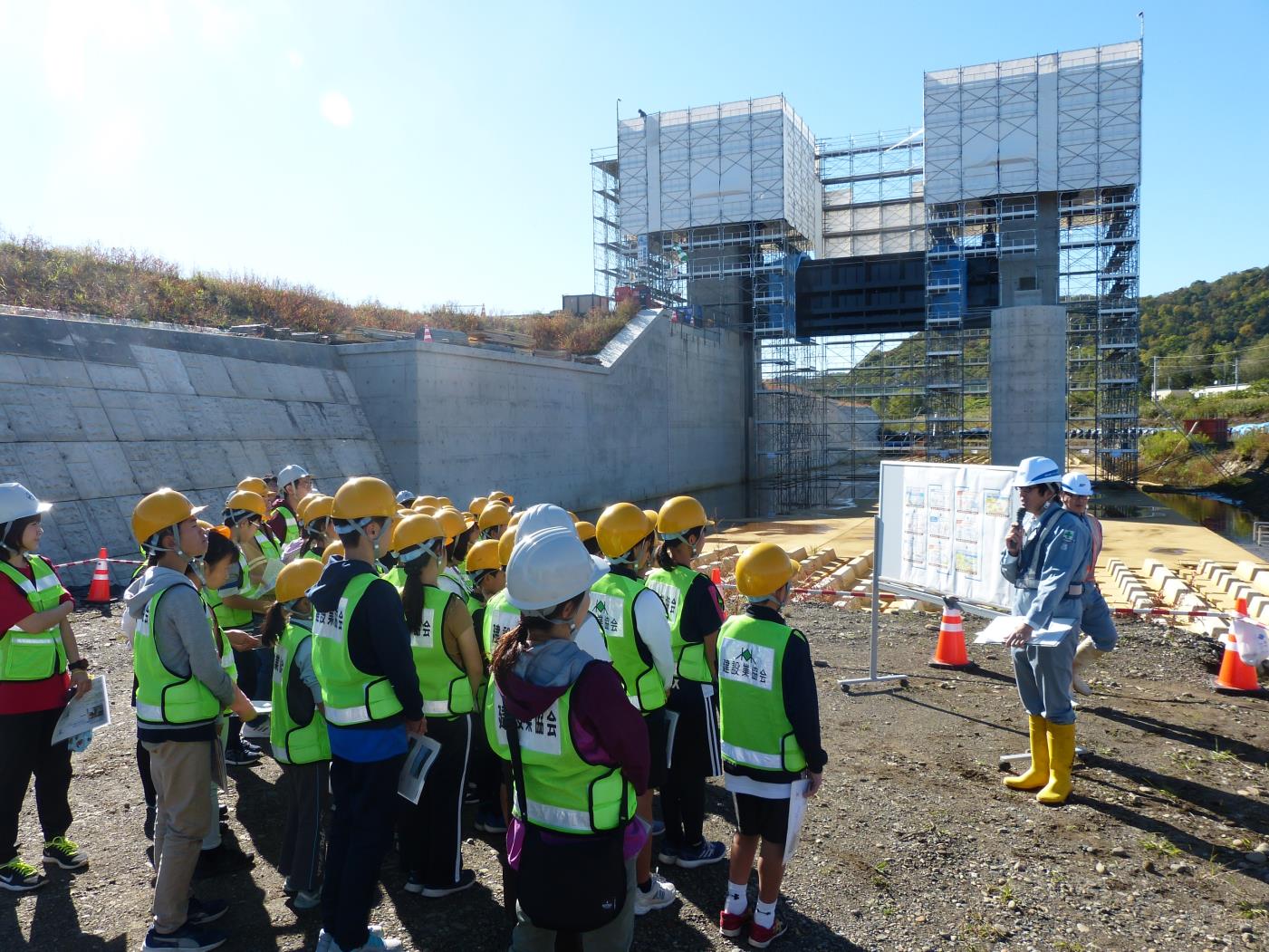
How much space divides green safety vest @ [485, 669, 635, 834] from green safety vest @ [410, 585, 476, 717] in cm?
132

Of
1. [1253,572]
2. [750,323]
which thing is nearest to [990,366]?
[750,323]

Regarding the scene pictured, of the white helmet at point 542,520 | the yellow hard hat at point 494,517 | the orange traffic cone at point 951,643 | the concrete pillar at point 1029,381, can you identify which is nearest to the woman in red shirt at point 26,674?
the yellow hard hat at point 494,517

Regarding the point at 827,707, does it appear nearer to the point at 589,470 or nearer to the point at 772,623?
the point at 772,623

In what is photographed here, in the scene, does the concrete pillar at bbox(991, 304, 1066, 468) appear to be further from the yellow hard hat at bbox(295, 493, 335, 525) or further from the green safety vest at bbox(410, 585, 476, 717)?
the green safety vest at bbox(410, 585, 476, 717)

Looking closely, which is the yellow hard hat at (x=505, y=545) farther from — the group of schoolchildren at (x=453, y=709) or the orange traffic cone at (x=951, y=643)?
the orange traffic cone at (x=951, y=643)

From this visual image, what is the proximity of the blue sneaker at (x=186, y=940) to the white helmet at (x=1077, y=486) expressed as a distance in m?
5.45

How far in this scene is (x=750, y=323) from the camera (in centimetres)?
3462

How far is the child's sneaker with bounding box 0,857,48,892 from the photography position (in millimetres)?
3756

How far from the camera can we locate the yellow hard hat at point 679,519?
3.89 m

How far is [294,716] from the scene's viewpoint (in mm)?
3494

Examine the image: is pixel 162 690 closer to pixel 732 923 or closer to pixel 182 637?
pixel 182 637

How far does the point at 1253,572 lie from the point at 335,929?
1318cm

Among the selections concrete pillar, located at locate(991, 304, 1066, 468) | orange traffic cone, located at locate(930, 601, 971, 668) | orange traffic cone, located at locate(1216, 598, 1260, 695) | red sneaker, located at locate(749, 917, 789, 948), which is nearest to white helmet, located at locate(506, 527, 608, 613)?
red sneaker, located at locate(749, 917, 789, 948)

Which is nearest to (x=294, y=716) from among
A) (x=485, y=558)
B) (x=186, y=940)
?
(x=186, y=940)
